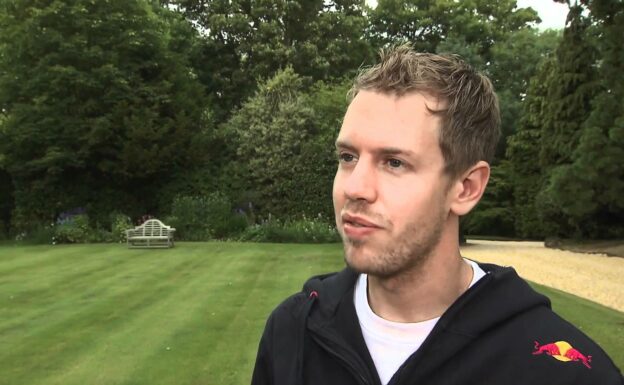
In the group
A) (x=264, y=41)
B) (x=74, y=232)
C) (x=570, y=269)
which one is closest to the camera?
(x=570, y=269)

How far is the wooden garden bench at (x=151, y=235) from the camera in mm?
14695

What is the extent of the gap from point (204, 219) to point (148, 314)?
385 inches

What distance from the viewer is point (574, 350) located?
133cm

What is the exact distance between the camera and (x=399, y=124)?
1403mm

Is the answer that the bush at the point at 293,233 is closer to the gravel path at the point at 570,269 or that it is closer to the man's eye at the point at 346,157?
the gravel path at the point at 570,269

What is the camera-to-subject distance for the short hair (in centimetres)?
142

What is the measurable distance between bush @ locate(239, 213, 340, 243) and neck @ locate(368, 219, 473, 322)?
14296mm

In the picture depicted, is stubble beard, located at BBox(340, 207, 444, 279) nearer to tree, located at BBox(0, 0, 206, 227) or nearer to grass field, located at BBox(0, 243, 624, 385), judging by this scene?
grass field, located at BBox(0, 243, 624, 385)

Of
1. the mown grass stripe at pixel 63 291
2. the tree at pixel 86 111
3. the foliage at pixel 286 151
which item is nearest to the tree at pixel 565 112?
the foliage at pixel 286 151

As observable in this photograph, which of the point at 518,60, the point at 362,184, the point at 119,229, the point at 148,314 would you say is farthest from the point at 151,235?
the point at 518,60

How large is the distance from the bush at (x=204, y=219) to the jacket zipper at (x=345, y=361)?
1531 centimetres

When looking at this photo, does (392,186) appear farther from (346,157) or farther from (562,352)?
(562,352)

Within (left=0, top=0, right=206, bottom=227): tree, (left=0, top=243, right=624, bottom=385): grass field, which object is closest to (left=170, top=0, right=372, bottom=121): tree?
(left=0, top=0, right=206, bottom=227): tree

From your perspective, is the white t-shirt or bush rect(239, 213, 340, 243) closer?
the white t-shirt
